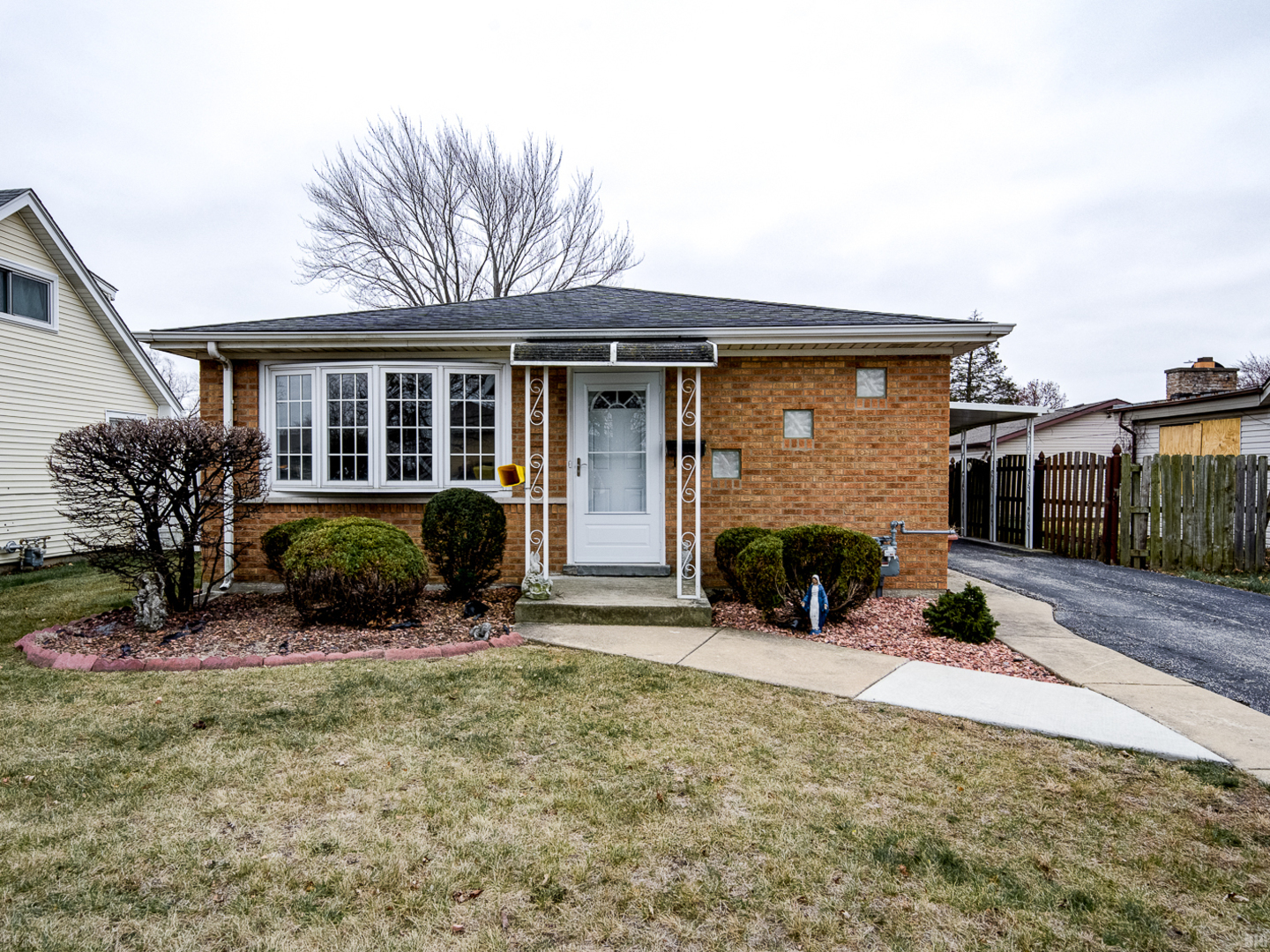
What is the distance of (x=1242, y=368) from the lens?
36219 millimetres

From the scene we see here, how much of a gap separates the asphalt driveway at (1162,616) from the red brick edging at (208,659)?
5.35 m

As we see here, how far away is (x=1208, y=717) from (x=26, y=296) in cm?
1563

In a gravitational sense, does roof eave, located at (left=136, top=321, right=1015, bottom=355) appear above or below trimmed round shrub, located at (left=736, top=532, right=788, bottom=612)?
above

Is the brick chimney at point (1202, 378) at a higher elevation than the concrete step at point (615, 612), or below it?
higher

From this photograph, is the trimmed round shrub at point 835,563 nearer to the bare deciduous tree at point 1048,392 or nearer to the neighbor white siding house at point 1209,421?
the neighbor white siding house at point 1209,421

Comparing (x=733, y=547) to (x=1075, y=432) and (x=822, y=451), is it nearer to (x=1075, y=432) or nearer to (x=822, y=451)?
(x=822, y=451)

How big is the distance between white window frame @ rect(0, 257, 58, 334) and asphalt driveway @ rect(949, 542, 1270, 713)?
1511 centimetres

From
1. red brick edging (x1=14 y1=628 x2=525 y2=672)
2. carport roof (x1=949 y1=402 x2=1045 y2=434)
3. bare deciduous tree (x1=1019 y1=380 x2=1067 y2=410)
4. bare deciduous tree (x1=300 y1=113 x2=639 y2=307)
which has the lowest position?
red brick edging (x1=14 y1=628 x2=525 y2=672)

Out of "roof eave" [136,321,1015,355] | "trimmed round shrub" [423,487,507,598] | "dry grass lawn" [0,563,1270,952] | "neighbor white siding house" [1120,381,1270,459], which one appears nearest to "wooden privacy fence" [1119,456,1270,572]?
"neighbor white siding house" [1120,381,1270,459]

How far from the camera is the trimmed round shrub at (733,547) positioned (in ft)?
21.4

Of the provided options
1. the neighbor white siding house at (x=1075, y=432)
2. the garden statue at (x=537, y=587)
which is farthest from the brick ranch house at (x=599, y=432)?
the neighbor white siding house at (x=1075, y=432)

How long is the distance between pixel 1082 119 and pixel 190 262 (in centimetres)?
3036

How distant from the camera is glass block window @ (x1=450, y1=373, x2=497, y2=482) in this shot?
7406 millimetres

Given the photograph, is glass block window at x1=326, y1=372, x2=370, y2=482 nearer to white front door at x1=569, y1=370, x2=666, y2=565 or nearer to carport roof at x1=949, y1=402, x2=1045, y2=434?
white front door at x1=569, y1=370, x2=666, y2=565
